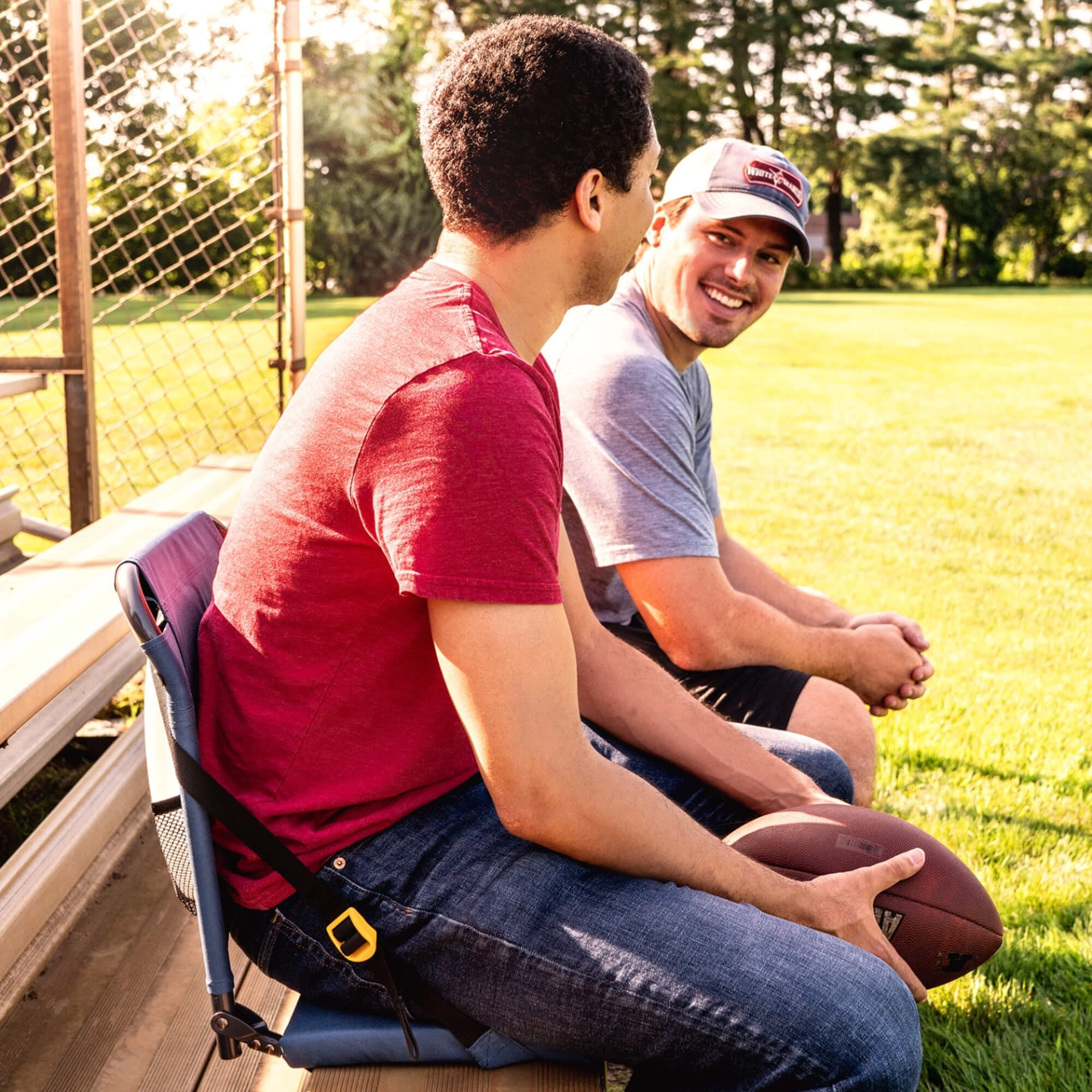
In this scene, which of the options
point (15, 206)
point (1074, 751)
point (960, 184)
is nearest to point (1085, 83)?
point (960, 184)

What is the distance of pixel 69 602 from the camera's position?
2578 millimetres

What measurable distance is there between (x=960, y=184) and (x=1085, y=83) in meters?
8.04

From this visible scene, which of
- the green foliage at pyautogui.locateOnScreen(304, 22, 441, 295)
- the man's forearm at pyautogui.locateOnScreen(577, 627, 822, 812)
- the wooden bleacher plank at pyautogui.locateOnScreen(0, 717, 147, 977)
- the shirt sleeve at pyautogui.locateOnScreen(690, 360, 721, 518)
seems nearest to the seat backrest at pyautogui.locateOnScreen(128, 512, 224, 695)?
the man's forearm at pyautogui.locateOnScreen(577, 627, 822, 812)

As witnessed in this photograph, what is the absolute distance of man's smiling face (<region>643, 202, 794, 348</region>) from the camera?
10.1ft

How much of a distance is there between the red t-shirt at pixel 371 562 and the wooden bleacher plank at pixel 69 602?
0.49m

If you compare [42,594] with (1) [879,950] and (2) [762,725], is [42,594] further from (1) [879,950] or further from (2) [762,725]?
(1) [879,950]

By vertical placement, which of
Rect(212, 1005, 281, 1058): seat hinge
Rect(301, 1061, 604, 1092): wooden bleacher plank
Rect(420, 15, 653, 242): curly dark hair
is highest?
Rect(420, 15, 653, 242): curly dark hair

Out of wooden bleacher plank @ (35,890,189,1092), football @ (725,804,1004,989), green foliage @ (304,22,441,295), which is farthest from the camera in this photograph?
green foliage @ (304,22,441,295)

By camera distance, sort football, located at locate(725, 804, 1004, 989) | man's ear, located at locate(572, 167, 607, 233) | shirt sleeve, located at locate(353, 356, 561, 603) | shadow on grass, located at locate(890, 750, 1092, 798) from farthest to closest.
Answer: shadow on grass, located at locate(890, 750, 1092, 798) < football, located at locate(725, 804, 1004, 989) < man's ear, located at locate(572, 167, 607, 233) < shirt sleeve, located at locate(353, 356, 561, 603)

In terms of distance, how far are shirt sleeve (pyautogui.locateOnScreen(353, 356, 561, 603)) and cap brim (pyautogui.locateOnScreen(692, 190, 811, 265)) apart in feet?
5.89

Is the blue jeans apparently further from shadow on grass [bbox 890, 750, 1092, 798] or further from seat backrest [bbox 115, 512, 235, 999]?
shadow on grass [bbox 890, 750, 1092, 798]

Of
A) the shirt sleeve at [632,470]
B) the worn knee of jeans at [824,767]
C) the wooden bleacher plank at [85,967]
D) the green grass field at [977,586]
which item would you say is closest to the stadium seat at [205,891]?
the wooden bleacher plank at [85,967]

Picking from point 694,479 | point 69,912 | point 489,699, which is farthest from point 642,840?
point 69,912

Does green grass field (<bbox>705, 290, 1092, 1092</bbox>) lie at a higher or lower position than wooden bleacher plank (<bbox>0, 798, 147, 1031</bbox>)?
lower
